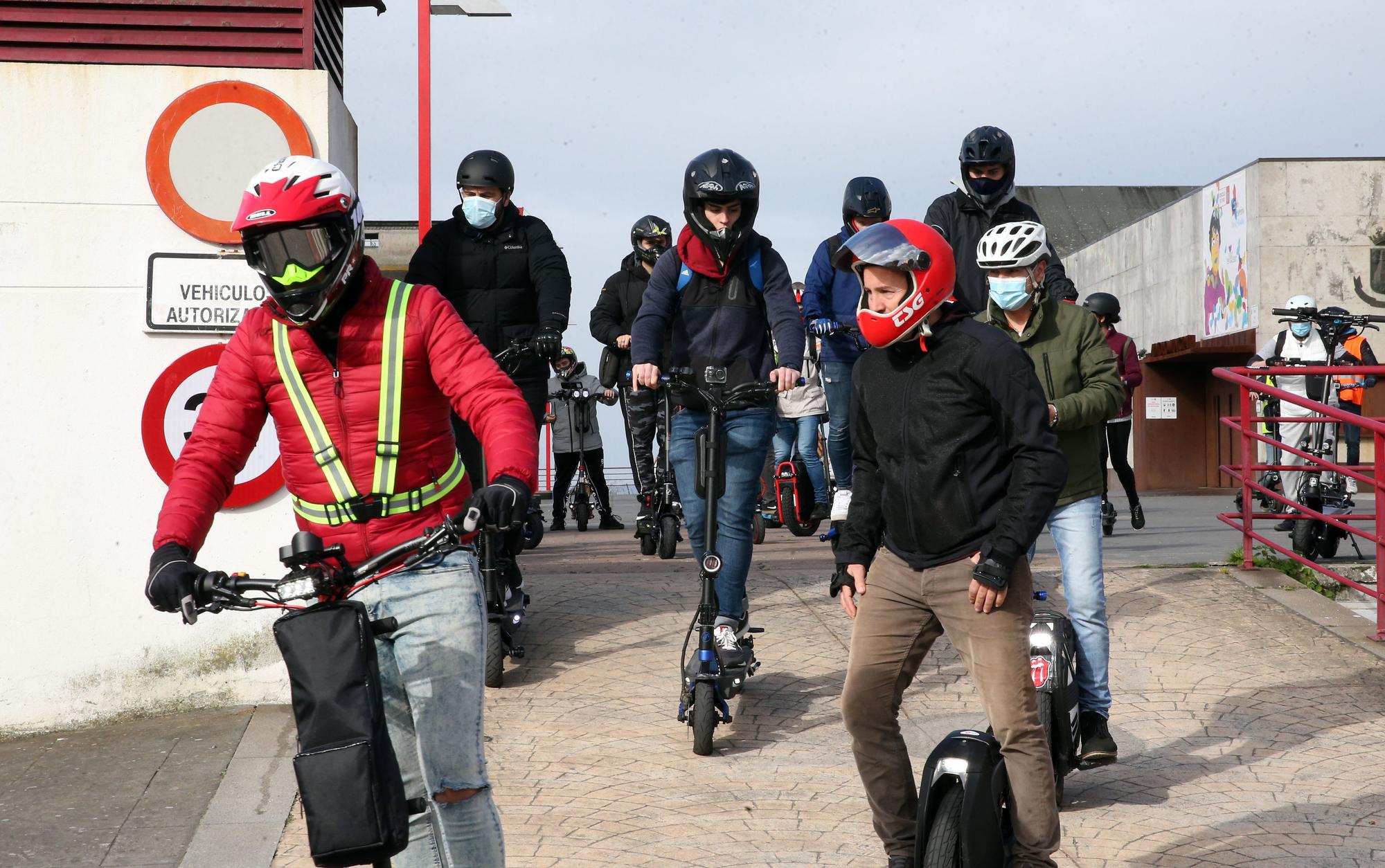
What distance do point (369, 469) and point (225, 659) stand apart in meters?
3.61

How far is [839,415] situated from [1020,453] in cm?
508

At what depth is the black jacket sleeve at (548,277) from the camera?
7531mm

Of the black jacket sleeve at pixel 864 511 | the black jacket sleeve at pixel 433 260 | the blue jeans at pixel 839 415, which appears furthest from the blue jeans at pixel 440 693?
the blue jeans at pixel 839 415

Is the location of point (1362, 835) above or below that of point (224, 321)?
below

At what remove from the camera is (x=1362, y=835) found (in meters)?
5.12

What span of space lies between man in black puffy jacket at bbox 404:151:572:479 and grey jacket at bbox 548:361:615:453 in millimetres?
7730

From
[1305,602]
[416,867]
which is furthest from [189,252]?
[1305,602]

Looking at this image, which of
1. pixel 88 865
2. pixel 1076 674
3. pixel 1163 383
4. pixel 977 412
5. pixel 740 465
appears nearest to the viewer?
pixel 977 412

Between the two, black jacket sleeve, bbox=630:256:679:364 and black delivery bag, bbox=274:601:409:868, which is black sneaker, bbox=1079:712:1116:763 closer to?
black jacket sleeve, bbox=630:256:679:364

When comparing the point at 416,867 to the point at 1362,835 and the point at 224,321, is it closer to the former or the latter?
→ the point at 1362,835

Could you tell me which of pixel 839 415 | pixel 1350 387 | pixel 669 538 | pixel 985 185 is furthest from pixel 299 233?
pixel 1350 387

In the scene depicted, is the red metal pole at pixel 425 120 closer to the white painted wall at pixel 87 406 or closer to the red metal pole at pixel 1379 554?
the white painted wall at pixel 87 406

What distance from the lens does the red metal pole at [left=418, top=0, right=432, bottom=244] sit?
10.5 m

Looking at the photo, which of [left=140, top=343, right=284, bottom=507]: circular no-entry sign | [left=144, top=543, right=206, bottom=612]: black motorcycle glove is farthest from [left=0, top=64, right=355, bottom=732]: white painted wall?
[left=144, top=543, right=206, bottom=612]: black motorcycle glove
